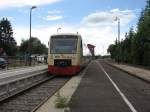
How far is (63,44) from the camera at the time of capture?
35438mm

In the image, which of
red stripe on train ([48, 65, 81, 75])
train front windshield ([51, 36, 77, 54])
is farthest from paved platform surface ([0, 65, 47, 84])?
train front windshield ([51, 36, 77, 54])

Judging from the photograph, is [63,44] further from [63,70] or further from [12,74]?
[12,74]

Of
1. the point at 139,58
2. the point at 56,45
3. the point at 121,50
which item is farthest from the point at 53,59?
the point at 121,50

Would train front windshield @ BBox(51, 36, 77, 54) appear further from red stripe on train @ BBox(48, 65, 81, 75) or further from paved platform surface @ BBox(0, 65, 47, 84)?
paved platform surface @ BBox(0, 65, 47, 84)

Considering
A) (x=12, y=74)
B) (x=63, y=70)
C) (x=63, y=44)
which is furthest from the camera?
(x=63, y=44)

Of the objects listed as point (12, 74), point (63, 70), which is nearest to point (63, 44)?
point (63, 70)

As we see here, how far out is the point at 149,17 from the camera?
2083 inches

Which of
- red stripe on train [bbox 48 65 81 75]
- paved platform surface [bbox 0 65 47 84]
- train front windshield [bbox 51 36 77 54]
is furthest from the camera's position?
train front windshield [bbox 51 36 77 54]

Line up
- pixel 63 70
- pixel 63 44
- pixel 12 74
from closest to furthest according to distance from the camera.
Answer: pixel 12 74 → pixel 63 70 → pixel 63 44

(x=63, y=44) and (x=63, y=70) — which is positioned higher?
(x=63, y=44)

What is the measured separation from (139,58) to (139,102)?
49045mm

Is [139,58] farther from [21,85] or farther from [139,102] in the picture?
[139,102]

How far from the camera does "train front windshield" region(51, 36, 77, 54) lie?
34969 millimetres

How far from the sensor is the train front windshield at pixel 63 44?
35.0 metres
